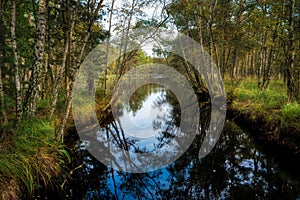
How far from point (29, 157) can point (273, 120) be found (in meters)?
6.01

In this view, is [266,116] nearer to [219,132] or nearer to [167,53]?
[219,132]

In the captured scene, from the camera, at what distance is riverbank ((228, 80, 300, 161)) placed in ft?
15.5

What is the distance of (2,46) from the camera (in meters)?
4.82

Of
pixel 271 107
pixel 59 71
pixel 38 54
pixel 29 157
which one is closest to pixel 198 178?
pixel 29 157

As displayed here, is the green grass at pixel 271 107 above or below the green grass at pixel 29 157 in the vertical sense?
above

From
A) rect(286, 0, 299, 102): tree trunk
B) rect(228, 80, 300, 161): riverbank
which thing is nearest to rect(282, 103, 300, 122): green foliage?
rect(228, 80, 300, 161): riverbank

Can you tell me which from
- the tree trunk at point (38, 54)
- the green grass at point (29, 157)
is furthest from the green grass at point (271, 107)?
the tree trunk at point (38, 54)

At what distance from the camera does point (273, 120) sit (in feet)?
17.8

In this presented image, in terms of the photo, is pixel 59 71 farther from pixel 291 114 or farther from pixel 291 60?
pixel 291 60

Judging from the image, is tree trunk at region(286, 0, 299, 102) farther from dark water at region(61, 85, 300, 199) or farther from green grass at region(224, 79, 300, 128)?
dark water at region(61, 85, 300, 199)

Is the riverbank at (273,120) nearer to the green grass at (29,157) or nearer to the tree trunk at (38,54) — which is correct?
the green grass at (29,157)

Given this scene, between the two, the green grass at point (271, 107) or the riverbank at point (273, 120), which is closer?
the riverbank at point (273, 120)

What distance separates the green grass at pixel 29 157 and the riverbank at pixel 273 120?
17.5ft

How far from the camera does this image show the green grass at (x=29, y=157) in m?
2.89
